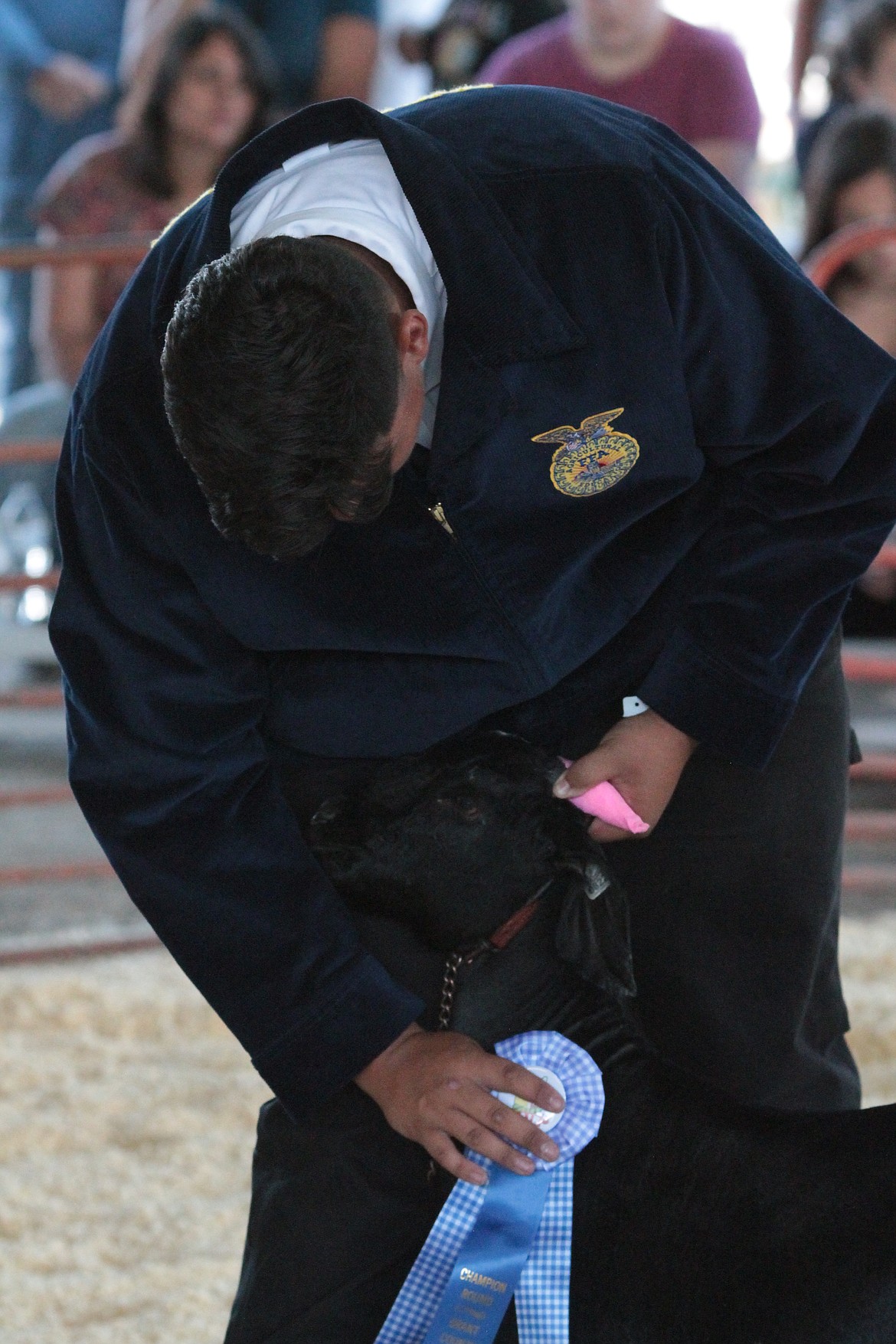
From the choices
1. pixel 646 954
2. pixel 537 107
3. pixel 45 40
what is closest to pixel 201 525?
pixel 537 107

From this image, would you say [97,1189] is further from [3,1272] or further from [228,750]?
[228,750]

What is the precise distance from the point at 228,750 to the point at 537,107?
21.8 inches

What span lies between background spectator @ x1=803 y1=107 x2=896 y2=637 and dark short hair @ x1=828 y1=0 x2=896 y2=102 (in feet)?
1.21

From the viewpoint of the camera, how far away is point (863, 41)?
361cm

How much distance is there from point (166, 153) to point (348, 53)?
62cm

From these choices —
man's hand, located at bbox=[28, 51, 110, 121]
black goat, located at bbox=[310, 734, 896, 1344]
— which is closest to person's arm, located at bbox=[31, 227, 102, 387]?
man's hand, located at bbox=[28, 51, 110, 121]

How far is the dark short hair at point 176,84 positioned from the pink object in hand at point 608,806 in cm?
229

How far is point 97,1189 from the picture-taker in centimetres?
190

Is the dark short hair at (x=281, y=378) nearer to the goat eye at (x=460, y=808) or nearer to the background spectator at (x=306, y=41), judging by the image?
Result: the goat eye at (x=460, y=808)

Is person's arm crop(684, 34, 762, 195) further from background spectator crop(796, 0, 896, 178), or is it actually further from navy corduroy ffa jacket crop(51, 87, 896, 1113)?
navy corduroy ffa jacket crop(51, 87, 896, 1113)

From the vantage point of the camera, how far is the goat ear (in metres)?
1.24

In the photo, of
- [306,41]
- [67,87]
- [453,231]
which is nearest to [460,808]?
[453,231]

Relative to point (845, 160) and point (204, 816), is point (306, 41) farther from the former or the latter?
point (204, 816)

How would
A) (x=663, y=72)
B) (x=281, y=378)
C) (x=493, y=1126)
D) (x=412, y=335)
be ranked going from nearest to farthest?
1. (x=281, y=378)
2. (x=412, y=335)
3. (x=493, y=1126)
4. (x=663, y=72)
